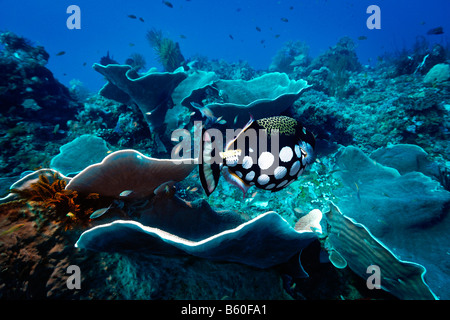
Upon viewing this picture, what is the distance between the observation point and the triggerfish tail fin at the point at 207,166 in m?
1.52

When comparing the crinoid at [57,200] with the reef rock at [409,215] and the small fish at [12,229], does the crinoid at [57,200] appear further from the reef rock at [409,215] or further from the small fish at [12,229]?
the reef rock at [409,215]

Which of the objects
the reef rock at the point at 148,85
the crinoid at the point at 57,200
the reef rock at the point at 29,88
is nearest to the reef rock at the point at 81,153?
the reef rock at the point at 148,85

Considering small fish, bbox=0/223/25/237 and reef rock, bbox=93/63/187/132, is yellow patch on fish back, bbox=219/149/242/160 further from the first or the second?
reef rock, bbox=93/63/187/132

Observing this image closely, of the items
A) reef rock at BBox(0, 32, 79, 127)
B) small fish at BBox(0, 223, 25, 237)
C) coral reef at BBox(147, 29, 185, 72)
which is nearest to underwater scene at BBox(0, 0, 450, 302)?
small fish at BBox(0, 223, 25, 237)

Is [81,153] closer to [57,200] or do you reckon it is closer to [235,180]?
[57,200]

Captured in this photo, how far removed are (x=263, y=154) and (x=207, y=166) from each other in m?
0.49

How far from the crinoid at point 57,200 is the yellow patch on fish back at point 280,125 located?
5.32 ft

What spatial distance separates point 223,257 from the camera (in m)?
1.74

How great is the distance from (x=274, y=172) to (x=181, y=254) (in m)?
1.09

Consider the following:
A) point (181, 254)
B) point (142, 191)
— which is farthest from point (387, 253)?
point (142, 191)

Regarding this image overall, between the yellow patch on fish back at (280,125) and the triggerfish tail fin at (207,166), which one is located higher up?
the yellow patch on fish back at (280,125)

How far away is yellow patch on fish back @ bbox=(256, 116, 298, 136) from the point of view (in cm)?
176

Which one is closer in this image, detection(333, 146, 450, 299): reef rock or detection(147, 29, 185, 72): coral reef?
detection(333, 146, 450, 299): reef rock

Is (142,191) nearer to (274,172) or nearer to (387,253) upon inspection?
(274,172)
